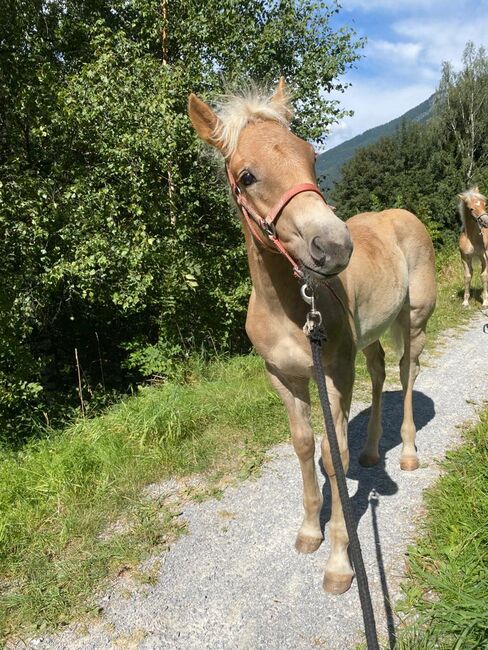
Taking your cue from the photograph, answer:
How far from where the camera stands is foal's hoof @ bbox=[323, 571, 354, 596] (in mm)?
2531

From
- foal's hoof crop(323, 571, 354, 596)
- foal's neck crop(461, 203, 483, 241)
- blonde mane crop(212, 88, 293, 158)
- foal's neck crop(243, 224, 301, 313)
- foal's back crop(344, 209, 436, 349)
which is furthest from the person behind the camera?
foal's neck crop(461, 203, 483, 241)

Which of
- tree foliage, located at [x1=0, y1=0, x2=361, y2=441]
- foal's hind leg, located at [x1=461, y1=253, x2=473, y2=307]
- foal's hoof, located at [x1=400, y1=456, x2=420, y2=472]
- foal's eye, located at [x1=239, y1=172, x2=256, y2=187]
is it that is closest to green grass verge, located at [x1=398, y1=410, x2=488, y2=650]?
foal's hoof, located at [x1=400, y1=456, x2=420, y2=472]

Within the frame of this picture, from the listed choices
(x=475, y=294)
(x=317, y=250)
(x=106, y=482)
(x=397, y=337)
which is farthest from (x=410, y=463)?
(x=475, y=294)

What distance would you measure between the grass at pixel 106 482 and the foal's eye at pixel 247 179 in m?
2.43

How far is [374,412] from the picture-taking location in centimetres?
392

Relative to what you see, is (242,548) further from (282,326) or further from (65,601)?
(282,326)

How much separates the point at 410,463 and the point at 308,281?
8.19 ft

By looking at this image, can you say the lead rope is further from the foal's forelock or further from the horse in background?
the foal's forelock

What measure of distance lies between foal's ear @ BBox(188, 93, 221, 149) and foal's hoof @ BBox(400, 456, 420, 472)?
2.89 metres

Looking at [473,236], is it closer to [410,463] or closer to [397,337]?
[397,337]

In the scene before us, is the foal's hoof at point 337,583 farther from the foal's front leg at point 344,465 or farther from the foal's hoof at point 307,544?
the foal's hoof at point 307,544

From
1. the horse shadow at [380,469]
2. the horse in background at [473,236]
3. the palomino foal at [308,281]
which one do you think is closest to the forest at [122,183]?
the palomino foal at [308,281]

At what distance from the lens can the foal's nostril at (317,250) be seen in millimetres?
1685

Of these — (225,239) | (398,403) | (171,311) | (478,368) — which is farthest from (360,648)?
(225,239)
